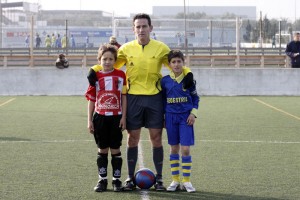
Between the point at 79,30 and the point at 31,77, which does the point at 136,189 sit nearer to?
the point at 31,77

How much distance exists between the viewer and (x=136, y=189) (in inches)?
352

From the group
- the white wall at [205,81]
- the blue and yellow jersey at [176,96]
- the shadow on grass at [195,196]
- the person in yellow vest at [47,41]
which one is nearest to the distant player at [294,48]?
the white wall at [205,81]

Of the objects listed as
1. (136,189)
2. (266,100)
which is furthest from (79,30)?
(136,189)

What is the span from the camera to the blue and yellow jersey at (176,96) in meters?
8.76

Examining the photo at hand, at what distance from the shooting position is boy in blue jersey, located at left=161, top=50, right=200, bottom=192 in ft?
28.6

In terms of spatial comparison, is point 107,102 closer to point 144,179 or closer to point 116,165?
point 116,165

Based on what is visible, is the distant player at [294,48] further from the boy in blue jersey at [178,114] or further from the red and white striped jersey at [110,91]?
the red and white striped jersey at [110,91]

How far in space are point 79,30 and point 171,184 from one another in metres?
40.9

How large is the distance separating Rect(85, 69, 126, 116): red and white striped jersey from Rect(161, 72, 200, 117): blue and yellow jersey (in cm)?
46

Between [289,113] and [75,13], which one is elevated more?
[75,13]

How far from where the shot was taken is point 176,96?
345 inches

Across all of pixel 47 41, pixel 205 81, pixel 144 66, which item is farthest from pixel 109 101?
pixel 47 41

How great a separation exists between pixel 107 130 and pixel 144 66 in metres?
0.80

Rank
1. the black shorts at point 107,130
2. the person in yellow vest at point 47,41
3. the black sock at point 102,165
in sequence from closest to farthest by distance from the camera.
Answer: the black shorts at point 107,130
the black sock at point 102,165
the person in yellow vest at point 47,41
